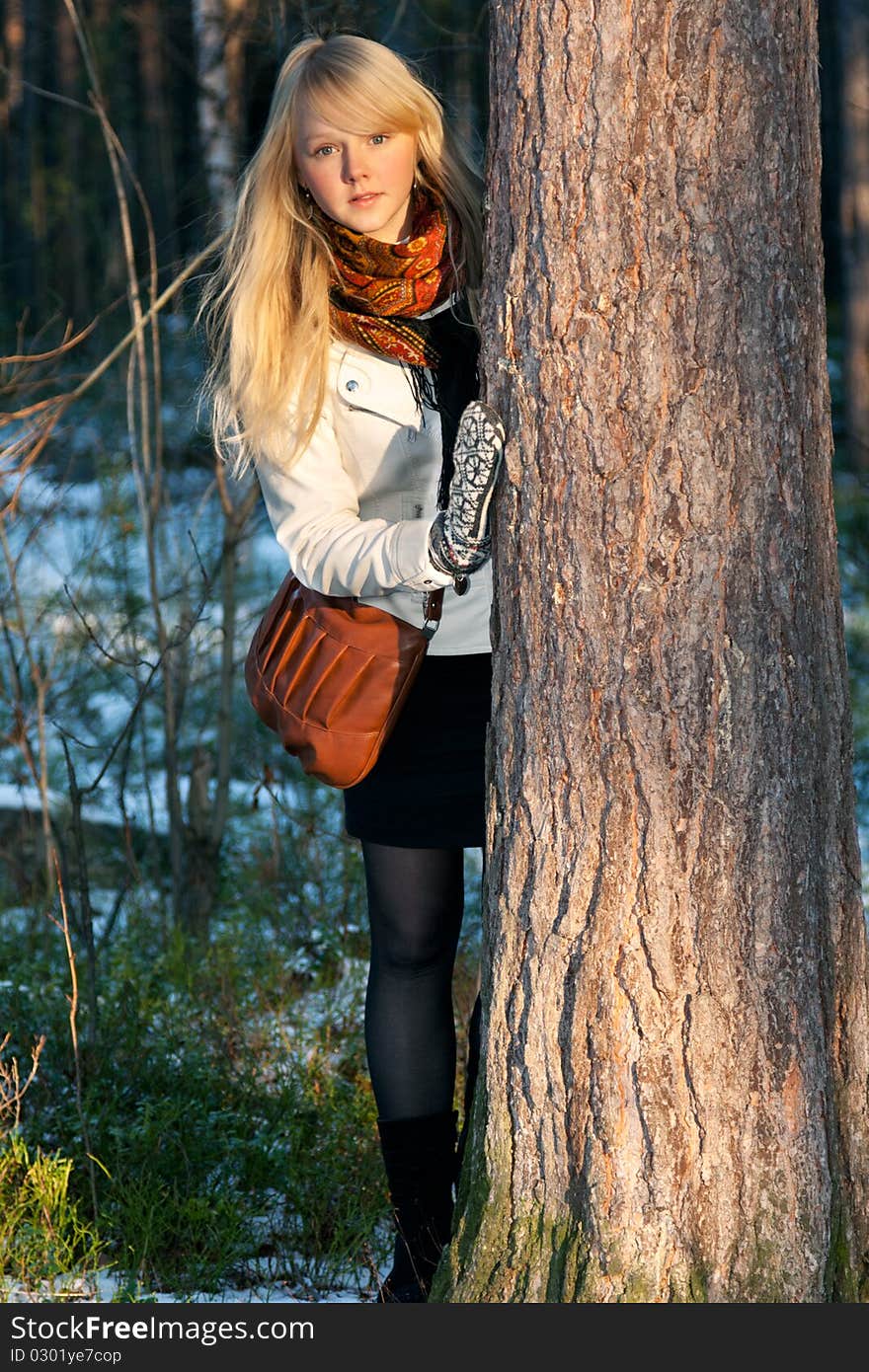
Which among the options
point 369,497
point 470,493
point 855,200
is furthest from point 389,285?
point 855,200

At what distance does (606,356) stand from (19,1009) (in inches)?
94.1

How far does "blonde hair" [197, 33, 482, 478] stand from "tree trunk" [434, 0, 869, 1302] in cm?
29

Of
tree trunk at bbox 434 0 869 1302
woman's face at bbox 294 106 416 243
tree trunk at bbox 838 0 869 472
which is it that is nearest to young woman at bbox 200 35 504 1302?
woman's face at bbox 294 106 416 243

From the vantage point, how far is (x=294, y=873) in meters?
4.47

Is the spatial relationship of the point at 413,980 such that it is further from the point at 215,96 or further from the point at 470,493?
the point at 215,96

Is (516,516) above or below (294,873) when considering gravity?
above

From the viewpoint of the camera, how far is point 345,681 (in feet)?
6.73

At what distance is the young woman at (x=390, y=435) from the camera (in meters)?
2.02

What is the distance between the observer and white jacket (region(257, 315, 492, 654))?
196 cm

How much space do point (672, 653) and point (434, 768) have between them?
1.91 feet

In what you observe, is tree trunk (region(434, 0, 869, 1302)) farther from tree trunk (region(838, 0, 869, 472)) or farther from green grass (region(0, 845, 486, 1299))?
tree trunk (region(838, 0, 869, 472))

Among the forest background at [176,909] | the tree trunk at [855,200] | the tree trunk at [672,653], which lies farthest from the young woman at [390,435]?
the tree trunk at [855,200]
